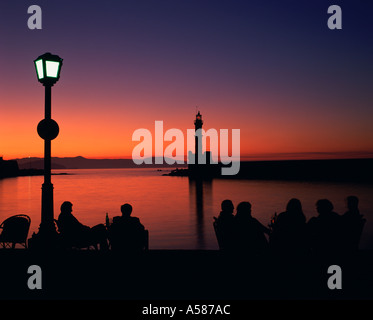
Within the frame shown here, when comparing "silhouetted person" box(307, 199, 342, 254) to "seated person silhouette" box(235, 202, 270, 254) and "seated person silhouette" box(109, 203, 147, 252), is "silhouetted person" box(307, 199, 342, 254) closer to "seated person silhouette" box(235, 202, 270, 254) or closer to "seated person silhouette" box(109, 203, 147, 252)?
"seated person silhouette" box(235, 202, 270, 254)

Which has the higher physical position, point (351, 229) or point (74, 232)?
point (351, 229)

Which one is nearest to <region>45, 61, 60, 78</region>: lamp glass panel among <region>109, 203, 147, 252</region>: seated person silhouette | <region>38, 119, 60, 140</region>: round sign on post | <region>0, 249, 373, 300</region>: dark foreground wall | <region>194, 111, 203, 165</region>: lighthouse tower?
<region>38, 119, 60, 140</region>: round sign on post

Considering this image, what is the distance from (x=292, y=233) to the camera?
234 inches

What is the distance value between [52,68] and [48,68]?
0.24 ft

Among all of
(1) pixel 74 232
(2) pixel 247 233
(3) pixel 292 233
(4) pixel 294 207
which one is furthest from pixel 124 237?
(4) pixel 294 207

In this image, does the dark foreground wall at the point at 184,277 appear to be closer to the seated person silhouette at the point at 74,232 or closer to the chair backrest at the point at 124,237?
the chair backrest at the point at 124,237

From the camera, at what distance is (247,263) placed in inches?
238

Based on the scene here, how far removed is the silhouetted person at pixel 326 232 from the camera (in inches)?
235

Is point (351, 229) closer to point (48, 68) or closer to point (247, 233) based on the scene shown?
point (247, 233)

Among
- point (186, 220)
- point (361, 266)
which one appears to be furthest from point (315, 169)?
point (361, 266)

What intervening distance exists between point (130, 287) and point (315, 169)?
117 meters
